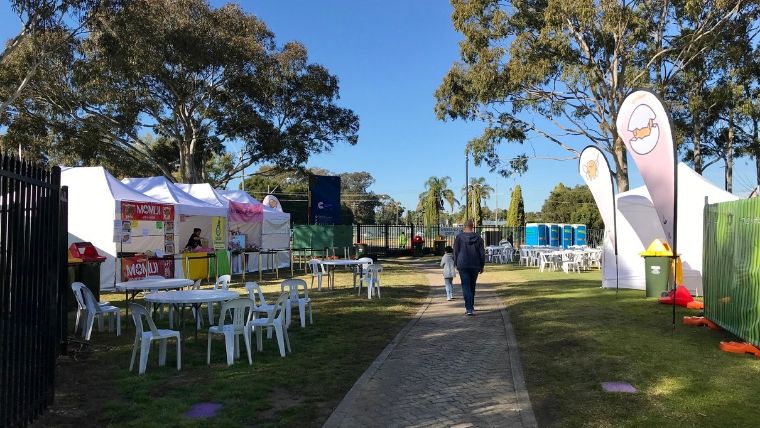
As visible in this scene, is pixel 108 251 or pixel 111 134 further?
pixel 111 134

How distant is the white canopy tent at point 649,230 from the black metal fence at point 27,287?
12.7 metres

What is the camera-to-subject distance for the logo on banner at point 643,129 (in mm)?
8789

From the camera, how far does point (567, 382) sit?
565 centimetres

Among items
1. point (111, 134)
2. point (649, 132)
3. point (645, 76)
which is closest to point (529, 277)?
point (645, 76)

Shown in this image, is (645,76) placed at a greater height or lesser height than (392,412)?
greater

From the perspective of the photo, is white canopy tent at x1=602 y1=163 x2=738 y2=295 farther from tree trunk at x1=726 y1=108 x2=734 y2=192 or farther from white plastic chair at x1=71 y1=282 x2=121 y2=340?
tree trunk at x1=726 y1=108 x2=734 y2=192

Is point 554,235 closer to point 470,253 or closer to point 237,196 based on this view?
point 237,196

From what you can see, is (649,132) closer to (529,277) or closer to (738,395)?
(738,395)

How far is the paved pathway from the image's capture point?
4621mm

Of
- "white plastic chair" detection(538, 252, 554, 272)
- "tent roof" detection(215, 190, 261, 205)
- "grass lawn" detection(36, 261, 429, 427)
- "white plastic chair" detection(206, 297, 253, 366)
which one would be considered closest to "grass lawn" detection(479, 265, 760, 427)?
"grass lawn" detection(36, 261, 429, 427)

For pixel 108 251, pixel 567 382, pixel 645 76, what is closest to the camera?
pixel 567 382

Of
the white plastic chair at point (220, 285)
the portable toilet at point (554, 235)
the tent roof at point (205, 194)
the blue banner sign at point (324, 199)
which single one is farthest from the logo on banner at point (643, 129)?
the portable toilet at point (554, 235)

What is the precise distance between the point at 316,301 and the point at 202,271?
19.6 ft

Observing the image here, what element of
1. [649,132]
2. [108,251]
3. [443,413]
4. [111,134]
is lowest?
[443,413]
